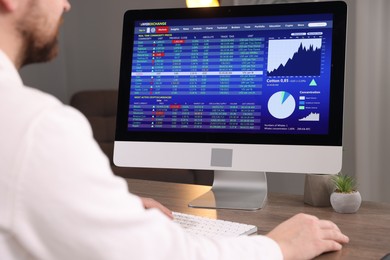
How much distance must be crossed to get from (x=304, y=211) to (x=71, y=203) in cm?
99

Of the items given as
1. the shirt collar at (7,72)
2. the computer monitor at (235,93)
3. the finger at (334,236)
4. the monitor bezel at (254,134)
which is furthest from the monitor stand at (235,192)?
the shirt collar at (7,72)

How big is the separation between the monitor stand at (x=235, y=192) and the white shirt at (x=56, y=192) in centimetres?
86

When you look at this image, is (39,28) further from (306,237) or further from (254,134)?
(254,134)

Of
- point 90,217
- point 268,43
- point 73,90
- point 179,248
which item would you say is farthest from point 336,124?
point 73,90

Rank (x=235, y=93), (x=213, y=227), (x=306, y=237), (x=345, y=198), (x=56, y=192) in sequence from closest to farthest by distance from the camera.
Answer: (x=56, y=192)
(x=306, y=237)
(x=213, y=227)
(x=345, y=198)
(x=235, y=93)

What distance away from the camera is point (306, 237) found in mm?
1211

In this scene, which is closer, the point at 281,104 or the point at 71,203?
the point at 71,203

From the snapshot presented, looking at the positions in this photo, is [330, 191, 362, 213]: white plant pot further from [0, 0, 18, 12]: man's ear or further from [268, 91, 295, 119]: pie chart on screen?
[0, 0, 18, 12]: man's ear

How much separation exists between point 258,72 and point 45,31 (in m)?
0.83

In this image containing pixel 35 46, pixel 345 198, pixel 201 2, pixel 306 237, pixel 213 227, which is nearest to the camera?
pixel 35 46

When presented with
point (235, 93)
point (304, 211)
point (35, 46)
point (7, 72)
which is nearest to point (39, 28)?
point (35, 46)

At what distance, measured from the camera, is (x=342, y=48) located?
1.63 metres

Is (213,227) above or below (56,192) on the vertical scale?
below

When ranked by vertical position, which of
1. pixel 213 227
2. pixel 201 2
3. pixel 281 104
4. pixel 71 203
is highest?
pixel 201 2
